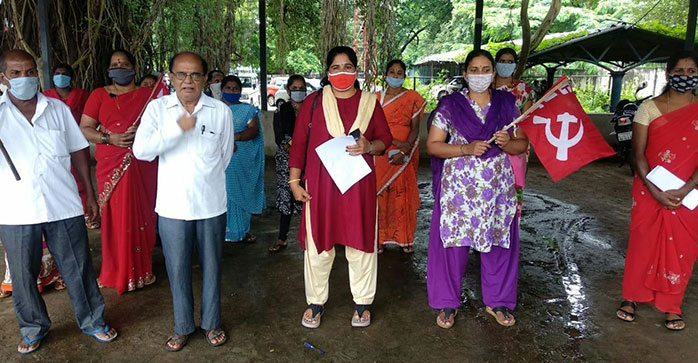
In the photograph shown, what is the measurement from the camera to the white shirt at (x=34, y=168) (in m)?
2.48

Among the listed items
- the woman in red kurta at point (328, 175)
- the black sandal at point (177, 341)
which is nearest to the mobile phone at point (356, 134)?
the woman in red kurta at point (328, 175)

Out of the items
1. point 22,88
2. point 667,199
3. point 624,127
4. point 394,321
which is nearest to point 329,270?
point 394,321

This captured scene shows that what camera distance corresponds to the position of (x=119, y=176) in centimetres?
338

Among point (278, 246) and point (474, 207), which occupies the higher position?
point (474, 207)

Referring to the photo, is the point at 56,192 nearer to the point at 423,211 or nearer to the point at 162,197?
the point at 162,197

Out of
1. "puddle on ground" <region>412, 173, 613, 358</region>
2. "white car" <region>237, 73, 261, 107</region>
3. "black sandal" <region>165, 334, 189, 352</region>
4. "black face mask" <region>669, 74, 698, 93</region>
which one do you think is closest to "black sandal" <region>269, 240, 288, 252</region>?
"puddle on ground" <region>412, 173, 613, 358</region>

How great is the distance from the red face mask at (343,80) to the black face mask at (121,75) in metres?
1.46

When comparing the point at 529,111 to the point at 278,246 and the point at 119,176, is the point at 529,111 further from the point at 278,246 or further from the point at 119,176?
the point at 119,176

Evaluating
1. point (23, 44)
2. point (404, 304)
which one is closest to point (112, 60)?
point (404, 304)

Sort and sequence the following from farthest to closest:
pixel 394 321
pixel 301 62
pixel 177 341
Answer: pixel 301 62 < pixel 394 321 < pixel 177 341

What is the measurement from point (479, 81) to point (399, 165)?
1.52 metres

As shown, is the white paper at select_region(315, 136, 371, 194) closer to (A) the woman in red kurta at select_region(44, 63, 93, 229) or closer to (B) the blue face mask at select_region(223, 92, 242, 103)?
(B) the blue face mask at select_region(223, 92, 242, 103)

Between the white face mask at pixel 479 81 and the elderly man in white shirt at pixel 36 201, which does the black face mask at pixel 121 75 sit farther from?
the white face mask at pixel 479 81

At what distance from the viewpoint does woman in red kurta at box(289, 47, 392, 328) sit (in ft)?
9.27
